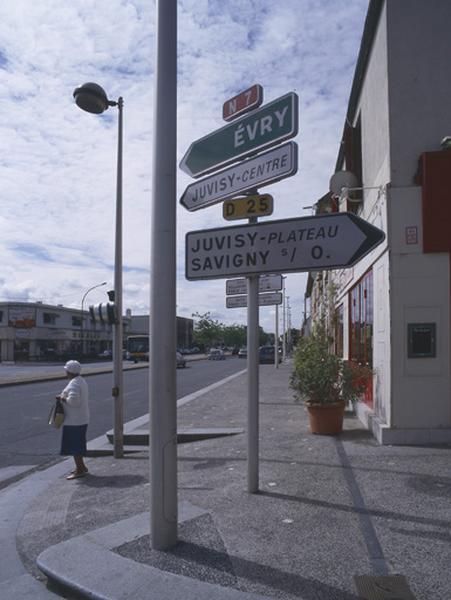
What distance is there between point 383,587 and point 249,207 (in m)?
3.26

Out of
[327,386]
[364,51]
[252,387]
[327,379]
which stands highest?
[364,51]

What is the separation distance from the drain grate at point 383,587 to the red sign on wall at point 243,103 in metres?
3.97

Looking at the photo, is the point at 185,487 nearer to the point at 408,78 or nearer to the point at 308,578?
the point at 308,578

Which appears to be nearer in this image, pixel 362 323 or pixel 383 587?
pixel 383 587

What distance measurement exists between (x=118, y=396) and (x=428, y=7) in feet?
21.9

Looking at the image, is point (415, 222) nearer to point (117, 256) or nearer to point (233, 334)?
point (117, 256)

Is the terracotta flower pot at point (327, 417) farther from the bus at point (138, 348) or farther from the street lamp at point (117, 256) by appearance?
the bus at point (138, 348)

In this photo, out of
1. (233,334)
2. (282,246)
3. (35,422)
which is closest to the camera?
(282,246)

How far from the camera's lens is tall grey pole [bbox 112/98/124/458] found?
768 cm

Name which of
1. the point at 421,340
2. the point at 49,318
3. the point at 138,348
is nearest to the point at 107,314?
the point at 421,340

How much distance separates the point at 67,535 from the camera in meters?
4.54

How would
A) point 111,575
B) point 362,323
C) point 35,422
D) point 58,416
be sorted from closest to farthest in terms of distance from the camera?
point 111,575 < point 58,416 < point 362,323 < point 35,422

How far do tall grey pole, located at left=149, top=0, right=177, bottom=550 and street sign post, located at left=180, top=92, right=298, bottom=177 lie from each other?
→ 90 cm

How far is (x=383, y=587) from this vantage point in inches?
130
